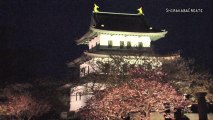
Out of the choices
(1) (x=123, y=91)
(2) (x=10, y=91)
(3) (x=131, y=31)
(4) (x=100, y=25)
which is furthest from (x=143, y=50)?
(1) (x=123, y=91)

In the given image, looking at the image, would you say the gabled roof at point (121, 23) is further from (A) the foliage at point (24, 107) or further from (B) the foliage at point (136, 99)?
(B) the foliage at point (136, 99)

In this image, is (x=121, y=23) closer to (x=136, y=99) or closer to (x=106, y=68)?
(x=106, y=68)

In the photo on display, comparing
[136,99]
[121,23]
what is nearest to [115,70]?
[136,99]

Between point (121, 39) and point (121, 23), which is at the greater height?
point (121, 23)

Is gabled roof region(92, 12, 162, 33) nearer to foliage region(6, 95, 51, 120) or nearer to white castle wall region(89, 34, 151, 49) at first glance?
white castle wall region(89, 34, 151, 49)

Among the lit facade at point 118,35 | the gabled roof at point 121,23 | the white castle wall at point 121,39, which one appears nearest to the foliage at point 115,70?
the lit facade at point 118,35

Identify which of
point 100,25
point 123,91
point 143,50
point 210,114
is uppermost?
point 100,25

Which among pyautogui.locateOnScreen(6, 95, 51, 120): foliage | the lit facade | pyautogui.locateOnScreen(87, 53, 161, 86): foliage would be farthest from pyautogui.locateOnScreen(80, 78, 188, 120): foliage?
the lit facade

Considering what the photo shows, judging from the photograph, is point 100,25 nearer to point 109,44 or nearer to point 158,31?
point 109,44
